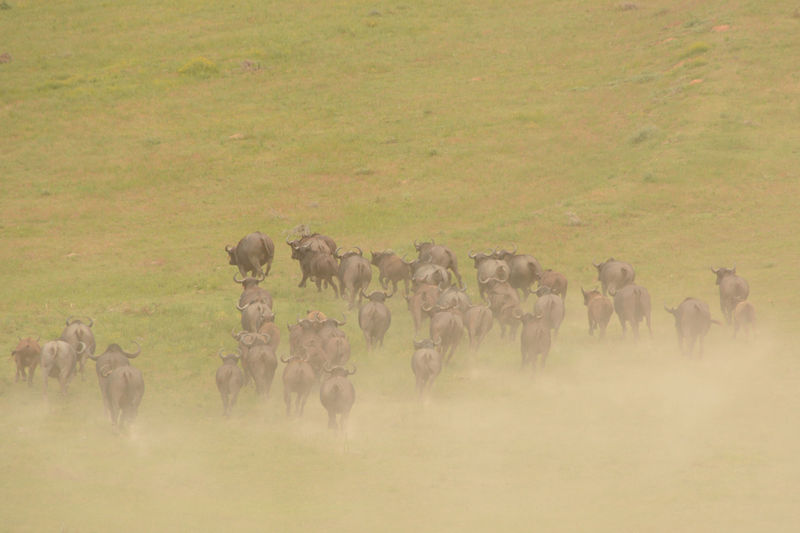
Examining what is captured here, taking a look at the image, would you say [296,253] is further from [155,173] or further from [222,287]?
[155,173]

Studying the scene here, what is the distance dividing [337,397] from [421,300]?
6.30m

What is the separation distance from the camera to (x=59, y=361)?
835 inches

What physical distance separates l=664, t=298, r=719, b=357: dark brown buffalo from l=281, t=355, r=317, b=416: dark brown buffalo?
792 cm

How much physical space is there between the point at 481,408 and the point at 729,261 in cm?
1339

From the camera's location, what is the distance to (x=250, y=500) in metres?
17.2

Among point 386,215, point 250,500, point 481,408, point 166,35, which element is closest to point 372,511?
point 250,500

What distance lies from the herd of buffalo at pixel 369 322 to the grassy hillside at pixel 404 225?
545 millimetres

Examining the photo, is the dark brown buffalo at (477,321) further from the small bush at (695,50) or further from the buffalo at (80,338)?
the small bush at (695,50)

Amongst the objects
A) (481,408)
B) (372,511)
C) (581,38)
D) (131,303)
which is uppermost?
(581,38)

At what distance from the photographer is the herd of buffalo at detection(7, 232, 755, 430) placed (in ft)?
66.7

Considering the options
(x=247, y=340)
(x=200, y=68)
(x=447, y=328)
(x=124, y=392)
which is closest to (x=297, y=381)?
(x=247, y=340)

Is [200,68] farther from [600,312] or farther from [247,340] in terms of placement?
[247,340]

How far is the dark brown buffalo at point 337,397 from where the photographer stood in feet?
63.7

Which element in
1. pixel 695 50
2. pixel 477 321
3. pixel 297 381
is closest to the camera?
pixel 297 381
